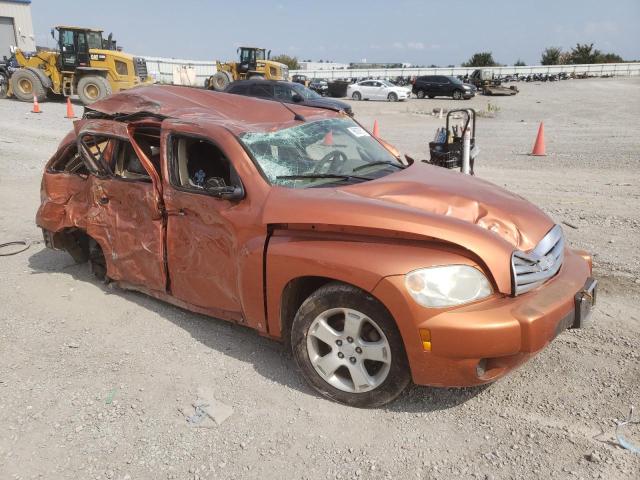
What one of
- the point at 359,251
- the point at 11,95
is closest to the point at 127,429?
the point at 359,251

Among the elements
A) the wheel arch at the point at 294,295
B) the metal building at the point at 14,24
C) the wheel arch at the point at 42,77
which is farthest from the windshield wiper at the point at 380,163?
the metal building at the point at 14,24

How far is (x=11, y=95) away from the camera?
74.7 ft

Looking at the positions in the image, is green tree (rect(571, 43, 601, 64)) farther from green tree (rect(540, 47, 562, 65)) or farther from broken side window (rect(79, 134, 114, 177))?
broken side window (rect(79, 134, 114, 177))

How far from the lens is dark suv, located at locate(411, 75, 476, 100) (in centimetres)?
3462

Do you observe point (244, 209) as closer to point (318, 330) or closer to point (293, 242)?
point (293, 242)

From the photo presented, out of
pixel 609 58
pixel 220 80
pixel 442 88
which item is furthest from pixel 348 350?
pixel 609 58

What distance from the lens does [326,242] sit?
3084 mm

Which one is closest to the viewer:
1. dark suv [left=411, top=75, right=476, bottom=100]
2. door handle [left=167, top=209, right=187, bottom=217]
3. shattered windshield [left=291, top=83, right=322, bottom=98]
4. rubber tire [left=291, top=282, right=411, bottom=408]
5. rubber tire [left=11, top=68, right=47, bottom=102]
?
rubber tire [left=291, top=282, right=411, bottom=408]

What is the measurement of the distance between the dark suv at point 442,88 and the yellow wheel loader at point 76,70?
20.7 metres

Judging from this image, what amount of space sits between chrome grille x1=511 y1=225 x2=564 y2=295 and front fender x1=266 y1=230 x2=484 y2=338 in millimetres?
253

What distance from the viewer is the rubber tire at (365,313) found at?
2916mm

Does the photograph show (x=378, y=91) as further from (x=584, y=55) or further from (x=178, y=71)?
(x=584, y=55)

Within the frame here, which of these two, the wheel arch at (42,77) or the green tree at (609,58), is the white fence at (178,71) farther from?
the green tree at (609,58)

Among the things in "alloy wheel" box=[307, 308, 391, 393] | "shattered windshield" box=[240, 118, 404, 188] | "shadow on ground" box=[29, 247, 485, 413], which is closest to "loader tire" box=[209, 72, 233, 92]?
"shadow on ground" box=[29, 247, 485, 413]
